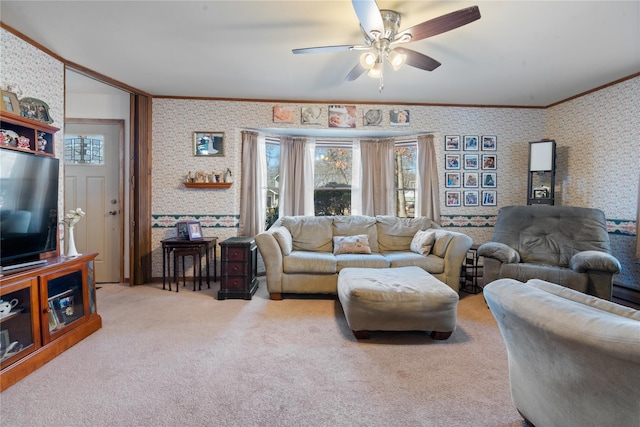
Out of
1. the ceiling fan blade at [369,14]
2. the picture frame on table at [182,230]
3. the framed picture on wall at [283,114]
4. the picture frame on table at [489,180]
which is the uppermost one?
the framed picture on wall at [283,114]

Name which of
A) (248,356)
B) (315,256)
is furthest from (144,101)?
(248,356)

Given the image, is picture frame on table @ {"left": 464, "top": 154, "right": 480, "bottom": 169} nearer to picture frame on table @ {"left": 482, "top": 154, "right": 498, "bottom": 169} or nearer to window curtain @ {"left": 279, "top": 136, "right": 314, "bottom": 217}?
picture frame on table @ {"left": 482, "top": 154, "right": 498, "bottom": 169}

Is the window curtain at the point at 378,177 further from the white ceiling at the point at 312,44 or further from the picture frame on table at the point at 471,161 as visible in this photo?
the picture frame on table at the point at 471,161

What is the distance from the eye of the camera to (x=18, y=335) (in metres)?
2.10

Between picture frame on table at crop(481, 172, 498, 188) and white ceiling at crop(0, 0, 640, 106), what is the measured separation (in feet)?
3.66

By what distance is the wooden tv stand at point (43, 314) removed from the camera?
79.0 inches

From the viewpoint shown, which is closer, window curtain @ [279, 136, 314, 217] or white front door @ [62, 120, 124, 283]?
white front door @ [62, 120, 124, 283]

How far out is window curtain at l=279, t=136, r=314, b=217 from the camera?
4811 mm

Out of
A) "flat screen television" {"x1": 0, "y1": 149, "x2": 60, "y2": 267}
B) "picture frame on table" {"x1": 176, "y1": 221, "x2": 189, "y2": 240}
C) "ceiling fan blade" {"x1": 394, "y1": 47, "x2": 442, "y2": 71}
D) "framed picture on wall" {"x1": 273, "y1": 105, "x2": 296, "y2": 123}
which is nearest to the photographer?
"flat screen television" {"x1": 0, "y1": 149, "x2": 60, "y2": 267}

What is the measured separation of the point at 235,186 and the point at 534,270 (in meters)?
3.76

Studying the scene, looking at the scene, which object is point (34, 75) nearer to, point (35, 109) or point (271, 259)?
point (35, 109)

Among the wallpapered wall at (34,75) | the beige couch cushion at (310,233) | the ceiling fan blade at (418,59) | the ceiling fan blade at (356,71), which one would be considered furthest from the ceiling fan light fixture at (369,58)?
the wallpapered wall at (34,75)

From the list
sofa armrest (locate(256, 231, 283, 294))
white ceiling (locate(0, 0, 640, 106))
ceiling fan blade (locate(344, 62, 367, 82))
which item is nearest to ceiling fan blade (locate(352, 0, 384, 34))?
white ceiling (locate(0, 0, 640, 106))

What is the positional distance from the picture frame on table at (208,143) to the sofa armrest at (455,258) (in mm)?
3264
